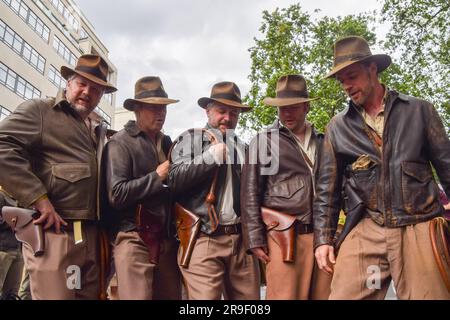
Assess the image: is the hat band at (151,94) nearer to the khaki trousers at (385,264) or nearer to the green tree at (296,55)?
the khaki trousers at (385,264)

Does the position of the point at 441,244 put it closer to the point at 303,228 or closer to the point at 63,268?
the point at 303,228

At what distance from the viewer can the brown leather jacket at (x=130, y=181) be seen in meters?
3.40

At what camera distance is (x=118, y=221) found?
354 cm

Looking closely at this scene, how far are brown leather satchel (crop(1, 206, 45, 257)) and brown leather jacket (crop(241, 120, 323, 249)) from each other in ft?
5.12

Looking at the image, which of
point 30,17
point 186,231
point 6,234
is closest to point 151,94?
point 186,231

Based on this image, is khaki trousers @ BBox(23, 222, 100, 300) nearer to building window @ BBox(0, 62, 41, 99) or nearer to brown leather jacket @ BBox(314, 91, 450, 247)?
brown leather jacket @ BBox(314, 91, 450, 247)

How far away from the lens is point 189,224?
11.4 feet

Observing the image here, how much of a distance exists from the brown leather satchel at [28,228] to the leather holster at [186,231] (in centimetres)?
108

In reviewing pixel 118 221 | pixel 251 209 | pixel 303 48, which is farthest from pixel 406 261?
pixel 303 48

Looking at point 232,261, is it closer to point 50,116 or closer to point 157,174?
point 157,174

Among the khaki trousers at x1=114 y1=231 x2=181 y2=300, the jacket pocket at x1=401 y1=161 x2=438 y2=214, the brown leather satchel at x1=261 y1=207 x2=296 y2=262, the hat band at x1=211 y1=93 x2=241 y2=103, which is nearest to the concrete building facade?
the hat band at x1=211 y1=93 x2=241 y2=103

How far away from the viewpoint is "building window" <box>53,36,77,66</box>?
36.7 meters

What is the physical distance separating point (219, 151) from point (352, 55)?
4.26ft

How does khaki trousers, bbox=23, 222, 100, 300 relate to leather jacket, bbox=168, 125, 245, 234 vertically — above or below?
below
